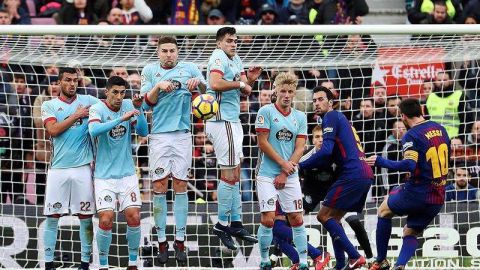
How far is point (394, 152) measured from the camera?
61.8 feet

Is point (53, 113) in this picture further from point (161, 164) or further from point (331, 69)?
point (331, 69)

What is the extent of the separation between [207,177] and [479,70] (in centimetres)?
385

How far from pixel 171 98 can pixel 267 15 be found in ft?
17.9

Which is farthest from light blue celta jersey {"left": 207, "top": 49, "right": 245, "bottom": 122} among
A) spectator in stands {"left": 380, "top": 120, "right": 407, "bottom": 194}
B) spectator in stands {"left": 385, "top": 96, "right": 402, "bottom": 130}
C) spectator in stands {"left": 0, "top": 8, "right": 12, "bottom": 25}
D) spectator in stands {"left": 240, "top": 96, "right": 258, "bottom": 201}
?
spectator in stands {"left": 0, "top": 8, "right": 12, "bottom": 25}

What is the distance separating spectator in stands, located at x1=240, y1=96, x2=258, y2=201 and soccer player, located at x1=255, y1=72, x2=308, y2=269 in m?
2.41

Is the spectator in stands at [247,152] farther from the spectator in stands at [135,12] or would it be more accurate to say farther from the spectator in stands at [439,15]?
the spectator in stands at [439,15]

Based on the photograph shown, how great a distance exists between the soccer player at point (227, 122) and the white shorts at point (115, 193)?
3.36 feet

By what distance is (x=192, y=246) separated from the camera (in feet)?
60.7

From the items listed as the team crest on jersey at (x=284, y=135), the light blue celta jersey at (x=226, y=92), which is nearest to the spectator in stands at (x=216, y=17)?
the light blue celta jersey at (x=226, y=92)

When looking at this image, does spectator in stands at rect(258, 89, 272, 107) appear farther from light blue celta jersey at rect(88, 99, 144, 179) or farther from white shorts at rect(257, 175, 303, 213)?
light blue celta jersey at rect(88, 99, 144, 179)

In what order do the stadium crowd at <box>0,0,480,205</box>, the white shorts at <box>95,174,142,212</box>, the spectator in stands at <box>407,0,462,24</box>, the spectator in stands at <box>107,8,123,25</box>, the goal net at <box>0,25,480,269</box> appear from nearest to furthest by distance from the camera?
the white shorts at <box>95,174,142,212</box> < the goal net at <box>0,25,480,269</box> < the stadium crowd at <box>0,0,480,205</box> < the spectator in stands at <box>107,8,123,25</box> < the spectator in stands at <box>407,0,462,24</box>

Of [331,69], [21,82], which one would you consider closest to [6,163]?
[21,82]

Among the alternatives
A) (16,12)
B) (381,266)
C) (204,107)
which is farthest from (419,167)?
(16,12)

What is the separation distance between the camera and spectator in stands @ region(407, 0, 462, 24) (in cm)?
2162
